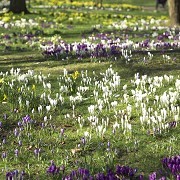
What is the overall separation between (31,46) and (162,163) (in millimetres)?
11971

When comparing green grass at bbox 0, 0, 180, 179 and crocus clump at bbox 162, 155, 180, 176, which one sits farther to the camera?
green grass at bbox 0, 0, 180, 179

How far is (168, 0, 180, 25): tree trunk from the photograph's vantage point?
80.5 feet

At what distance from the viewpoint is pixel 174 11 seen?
2473 cm

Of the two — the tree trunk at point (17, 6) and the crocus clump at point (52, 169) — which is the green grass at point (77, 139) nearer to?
the crocus clump at point (52, 169)

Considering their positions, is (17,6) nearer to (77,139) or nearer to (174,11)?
(174,11)

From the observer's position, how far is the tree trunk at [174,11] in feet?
80.5

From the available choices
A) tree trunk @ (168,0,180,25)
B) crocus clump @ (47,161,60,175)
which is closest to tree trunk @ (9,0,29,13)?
tree trunk @ (168,0,180,25)

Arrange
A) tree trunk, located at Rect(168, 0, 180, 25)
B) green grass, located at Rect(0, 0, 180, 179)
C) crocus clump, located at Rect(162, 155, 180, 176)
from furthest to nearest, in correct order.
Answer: tree trunk, located at Rect(168, 0, 180, 25)
green grass, located at Rect(0, 0, 180, 179)
crocus clump, located at Rect(162, 155, 180, 176)

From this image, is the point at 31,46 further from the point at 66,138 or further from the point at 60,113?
the point at 66,138

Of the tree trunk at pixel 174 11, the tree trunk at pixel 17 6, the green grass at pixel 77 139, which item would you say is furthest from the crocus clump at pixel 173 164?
the tree trunk at pixel 17 6

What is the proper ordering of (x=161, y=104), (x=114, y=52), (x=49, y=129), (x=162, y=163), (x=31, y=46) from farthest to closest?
(x=31, y=46)
(x=114, y=52)
(x=161, y=104)
(x=49, y=129)
(x=162, y=163)

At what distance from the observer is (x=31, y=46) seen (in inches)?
687

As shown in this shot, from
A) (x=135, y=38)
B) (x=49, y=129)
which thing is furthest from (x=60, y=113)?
(x=135, y=38)

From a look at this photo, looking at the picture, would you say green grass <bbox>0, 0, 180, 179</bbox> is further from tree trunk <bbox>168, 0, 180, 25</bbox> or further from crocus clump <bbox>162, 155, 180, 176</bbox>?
tree trunk <bbox>168, 0, 180, 25</bbox>
